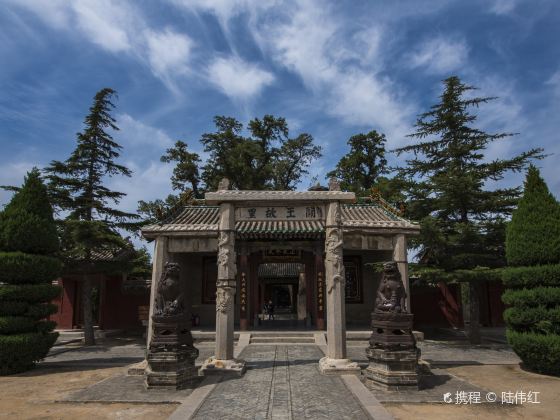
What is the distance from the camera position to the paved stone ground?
5832mm

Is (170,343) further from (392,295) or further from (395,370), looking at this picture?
(392,295)

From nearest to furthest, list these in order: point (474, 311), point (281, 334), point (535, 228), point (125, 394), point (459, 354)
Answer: point (125, 394), point (535, 228), point (459, 354), point (474, 311), point (281, 334)

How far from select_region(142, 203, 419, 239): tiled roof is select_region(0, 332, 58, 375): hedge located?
387cm

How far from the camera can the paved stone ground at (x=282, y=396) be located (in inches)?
230

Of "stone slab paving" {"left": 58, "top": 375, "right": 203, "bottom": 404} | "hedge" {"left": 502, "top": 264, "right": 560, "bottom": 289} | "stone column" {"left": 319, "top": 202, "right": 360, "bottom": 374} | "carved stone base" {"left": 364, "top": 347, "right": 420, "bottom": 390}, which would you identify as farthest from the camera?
"stone column" {"left": 319, "top": 202, "right": 360, "bottom": 374}

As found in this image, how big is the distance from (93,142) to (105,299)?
26.7 feet

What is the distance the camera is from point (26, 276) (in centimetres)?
991

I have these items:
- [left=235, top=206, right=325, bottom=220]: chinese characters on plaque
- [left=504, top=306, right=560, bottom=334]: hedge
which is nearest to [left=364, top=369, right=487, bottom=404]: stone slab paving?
[left=504, top=306, right=560, bottom=334]: hedge

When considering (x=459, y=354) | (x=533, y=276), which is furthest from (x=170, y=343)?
(x=459, y=354)

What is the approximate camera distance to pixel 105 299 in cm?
1914

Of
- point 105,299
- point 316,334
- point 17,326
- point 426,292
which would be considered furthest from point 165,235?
point 426,292

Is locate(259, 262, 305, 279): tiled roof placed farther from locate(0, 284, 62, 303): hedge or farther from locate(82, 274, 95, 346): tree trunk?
locate(0, 284, 62, 303): hedge

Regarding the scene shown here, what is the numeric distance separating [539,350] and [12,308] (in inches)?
496

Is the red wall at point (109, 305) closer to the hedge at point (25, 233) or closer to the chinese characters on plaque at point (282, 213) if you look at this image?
the hedge at point (25, 233)
